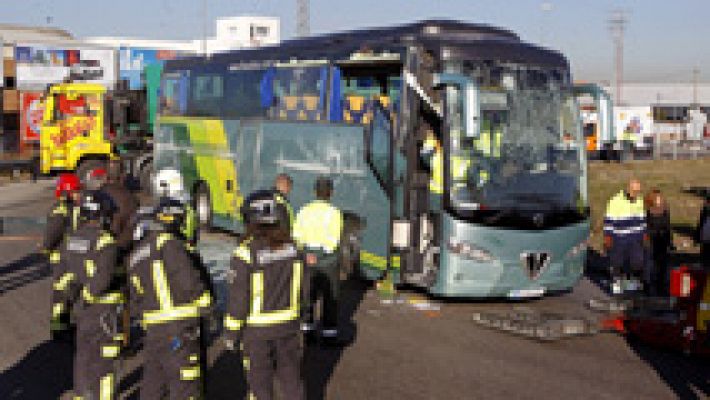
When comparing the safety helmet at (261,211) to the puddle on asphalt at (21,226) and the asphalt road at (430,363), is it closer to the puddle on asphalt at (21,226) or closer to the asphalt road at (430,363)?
the asphalt road at (430,363)

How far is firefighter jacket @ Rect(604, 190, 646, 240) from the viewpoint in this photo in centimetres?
1214

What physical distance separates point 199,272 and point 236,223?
1017 cm

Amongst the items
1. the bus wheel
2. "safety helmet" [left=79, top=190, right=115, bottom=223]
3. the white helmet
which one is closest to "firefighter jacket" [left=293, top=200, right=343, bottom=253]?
the white helmet

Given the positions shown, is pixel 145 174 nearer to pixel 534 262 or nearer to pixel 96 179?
pixel 96 179

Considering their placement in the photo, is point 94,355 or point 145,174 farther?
point 145,174

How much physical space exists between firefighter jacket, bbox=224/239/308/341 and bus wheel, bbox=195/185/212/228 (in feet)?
37.5

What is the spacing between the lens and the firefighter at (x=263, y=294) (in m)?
5.62

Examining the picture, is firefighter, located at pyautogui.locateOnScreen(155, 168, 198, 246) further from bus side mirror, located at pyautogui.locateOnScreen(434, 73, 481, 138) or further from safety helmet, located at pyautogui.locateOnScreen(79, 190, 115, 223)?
bus side mirror, located at pyautogui.locateOnScreen(434, 73, 481, 138)

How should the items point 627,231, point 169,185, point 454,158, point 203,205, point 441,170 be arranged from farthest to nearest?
point 203,205 < point 627,231 < point 441,170 < point 454,158 < point 169,185

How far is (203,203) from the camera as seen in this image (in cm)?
1717

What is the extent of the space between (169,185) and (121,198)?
214cm

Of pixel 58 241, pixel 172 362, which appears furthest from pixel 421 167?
pixel 172 362

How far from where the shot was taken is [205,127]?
16922mm

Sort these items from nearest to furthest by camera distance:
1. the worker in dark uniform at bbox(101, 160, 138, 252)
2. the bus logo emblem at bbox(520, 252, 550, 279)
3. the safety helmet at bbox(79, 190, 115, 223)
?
the safety helmet at bbox(79, 190, 115, 223)
the worker in dark uniform at bbox(101, 160, 138, 252)
the bus logo emblem at bbox(520, 252, 550, 279)
